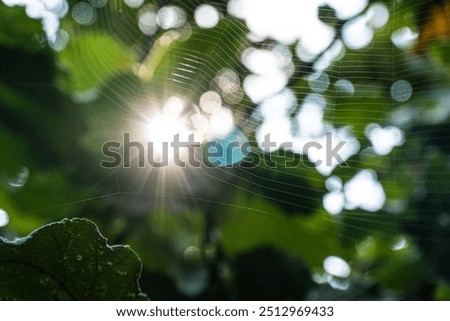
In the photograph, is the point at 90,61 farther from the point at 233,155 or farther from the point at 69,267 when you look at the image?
the point at 69,267

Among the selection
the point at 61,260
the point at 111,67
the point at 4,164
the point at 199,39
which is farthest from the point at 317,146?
the point at 61,260

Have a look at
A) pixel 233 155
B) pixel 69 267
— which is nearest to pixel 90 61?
pixel 233 155

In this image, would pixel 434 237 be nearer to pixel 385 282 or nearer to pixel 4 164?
pixel 385 282

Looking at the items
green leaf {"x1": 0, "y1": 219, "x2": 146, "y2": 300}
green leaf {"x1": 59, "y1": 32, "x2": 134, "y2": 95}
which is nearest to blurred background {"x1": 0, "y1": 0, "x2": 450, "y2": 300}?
green leaf {"x1": 59, "y1": 32, "x2": 134, "y2": 95}

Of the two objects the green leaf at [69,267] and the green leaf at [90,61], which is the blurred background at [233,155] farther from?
the green leaf at [69,267]

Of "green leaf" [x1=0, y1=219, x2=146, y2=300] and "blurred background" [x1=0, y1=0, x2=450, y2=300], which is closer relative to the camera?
"green leaf" [x1=0, y1=219, x2=146, y2=300]

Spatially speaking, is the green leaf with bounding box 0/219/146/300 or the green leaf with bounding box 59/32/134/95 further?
the green leaf with bounding box 59/32/134/95

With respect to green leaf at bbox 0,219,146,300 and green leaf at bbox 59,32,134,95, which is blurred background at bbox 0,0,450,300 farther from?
green leaf at bbox 0,219,146,300

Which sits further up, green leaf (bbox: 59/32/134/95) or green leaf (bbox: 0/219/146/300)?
green leaf (bbox: 59/32/134/95)

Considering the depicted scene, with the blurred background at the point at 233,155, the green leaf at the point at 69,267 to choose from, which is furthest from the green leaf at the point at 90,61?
the green leaf at the point at 69,267

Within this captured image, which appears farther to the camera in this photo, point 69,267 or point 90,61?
point 90,61
